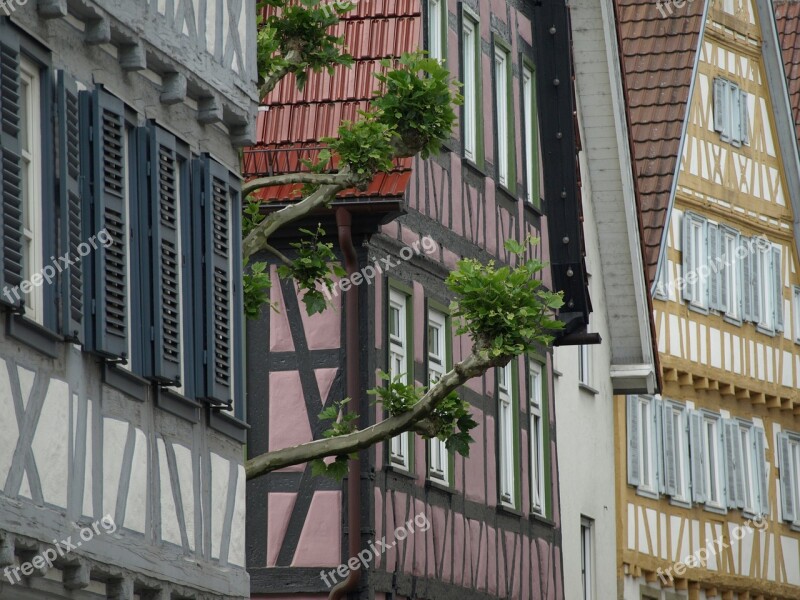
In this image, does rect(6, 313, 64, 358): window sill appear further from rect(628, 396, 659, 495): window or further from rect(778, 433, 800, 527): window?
rect(778, 433, 800, 527): window

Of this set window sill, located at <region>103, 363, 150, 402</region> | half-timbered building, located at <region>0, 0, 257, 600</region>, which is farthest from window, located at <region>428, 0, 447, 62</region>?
window sill, located at <region>103, 363, 150, 402</region>

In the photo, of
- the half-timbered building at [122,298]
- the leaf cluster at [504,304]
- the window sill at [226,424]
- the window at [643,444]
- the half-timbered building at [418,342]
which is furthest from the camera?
the window at [643,444]

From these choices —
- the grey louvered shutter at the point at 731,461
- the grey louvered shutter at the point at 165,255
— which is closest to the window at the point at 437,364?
the grey louvered shutter at the point at 165,255

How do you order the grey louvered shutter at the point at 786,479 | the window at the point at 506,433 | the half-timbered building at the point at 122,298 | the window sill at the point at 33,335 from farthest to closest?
1. the grey louvered shutter at the point at 786,479
2. the window at the point at 506,433
3. the half-timbered building at the point at 122,298
4. the window sill at the point at 33,335

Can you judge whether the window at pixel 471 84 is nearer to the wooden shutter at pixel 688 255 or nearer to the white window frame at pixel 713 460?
the wooden shutter at pixel 688 255

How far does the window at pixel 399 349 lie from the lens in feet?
62.6

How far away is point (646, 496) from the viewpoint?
29.7 meters

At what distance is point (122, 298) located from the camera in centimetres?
1130

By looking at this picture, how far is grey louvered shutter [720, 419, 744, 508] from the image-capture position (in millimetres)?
32438

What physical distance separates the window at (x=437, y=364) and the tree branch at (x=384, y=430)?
19.3 ft

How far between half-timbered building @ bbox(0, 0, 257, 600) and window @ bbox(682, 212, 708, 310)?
62.4 ft

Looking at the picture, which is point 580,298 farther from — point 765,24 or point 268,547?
point 765,24

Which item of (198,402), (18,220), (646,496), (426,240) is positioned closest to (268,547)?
(426,240)

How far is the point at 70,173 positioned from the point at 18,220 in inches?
30.2
